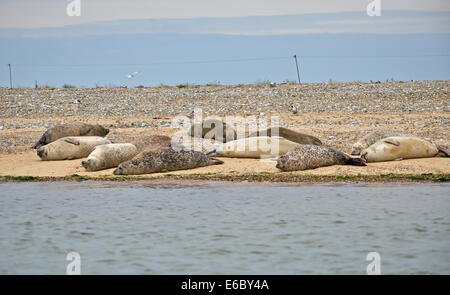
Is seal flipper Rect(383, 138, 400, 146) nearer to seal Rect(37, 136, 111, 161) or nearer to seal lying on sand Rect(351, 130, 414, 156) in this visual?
seal lying on sand Rect(351, 130, 414, 156)

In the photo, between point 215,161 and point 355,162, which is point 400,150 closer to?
point 355,162

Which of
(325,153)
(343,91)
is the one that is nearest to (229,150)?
(325,153)

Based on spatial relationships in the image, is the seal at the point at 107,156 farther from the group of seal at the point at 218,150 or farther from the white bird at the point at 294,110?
the white bird at the point at 294,110

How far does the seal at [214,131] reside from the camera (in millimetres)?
16531

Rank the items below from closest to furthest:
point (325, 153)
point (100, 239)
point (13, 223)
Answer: point (100, 239) < point (13, 223) < point (325, 153)

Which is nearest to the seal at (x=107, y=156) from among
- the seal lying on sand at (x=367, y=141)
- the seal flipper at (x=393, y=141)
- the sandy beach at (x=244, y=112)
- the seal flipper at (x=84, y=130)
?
the sandy beach at (x=244, y=112)

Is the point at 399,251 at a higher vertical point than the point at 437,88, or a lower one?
lower

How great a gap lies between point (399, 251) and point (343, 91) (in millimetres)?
19308

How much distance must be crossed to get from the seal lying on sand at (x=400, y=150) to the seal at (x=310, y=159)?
1.48 ft

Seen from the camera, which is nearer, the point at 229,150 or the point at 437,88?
the point at 229,150

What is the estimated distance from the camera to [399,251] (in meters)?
7.23

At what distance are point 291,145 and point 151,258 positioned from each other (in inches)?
324
